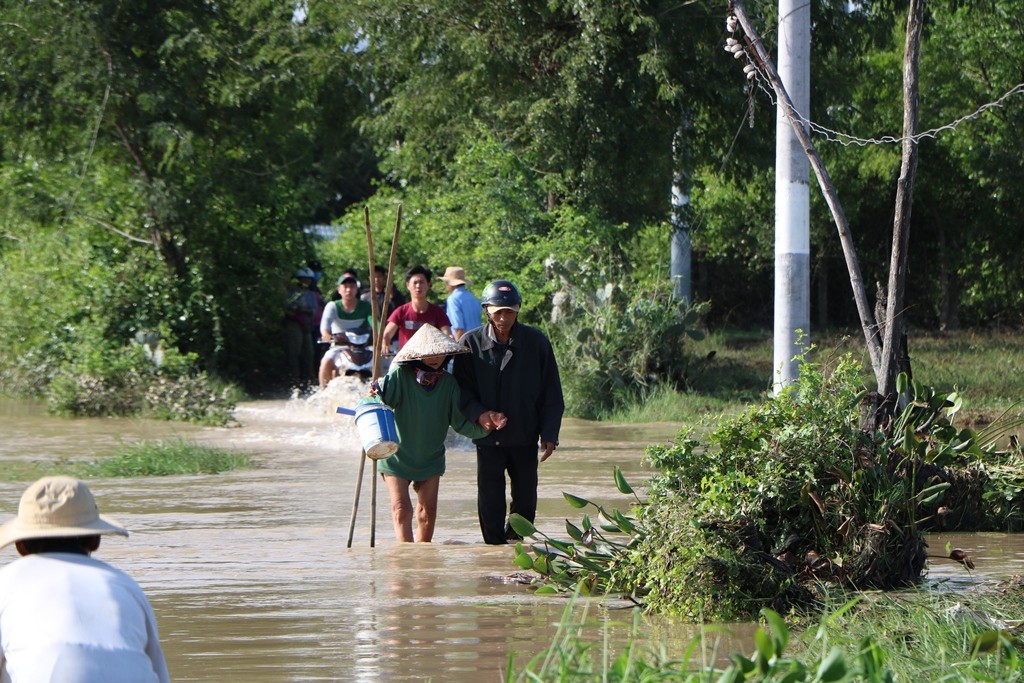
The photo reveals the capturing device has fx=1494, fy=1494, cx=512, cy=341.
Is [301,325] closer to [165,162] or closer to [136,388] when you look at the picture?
[165,162]

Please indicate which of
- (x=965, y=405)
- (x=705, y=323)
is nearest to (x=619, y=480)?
(x=965, y=405)

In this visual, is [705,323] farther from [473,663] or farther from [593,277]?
[473,663]

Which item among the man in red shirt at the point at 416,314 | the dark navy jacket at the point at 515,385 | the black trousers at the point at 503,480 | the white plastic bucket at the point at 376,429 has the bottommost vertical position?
the black trousers at the point at 503,480

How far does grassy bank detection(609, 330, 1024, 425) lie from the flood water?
83.2 inches

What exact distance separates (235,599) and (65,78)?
498 inches

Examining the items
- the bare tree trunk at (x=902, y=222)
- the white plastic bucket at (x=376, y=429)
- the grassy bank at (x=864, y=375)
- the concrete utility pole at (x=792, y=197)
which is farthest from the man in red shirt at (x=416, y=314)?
the bare tree trunk at (x=902, y=222)

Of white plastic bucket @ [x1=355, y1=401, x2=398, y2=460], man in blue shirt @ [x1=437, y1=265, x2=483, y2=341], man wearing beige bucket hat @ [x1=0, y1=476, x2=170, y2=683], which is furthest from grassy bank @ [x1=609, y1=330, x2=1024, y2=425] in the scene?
man wearing beige bucket hat @ [x1=0, y1=476, x2=170, y2=683]

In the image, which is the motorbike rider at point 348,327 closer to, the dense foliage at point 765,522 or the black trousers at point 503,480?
the black trousers at point 503,480

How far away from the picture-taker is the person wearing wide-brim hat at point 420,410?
29.3 feet

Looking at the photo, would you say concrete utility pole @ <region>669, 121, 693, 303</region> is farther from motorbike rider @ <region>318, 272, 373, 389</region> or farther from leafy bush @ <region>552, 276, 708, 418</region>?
motorbike rider @ <region>318, 272, 373, 389</region>

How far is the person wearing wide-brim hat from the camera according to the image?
892 cm

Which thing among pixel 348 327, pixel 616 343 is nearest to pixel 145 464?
pixel 348 327

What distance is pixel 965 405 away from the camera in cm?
1606

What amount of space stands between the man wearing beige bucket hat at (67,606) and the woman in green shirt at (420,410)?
4658mm
